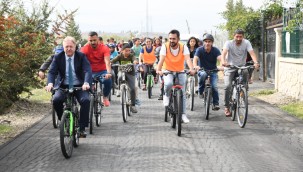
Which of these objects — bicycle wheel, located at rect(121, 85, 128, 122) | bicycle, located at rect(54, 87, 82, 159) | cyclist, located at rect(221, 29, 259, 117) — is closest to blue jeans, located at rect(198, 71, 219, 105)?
cyclist, located at rect(221, 29, 259, 117)

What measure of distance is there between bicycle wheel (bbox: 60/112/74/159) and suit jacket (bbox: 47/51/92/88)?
2.68 feet

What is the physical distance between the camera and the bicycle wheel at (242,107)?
435 inches

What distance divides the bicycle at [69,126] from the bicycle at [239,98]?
3544 millimetres

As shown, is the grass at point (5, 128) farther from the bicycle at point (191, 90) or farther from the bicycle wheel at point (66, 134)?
the bicycle at point (191, 90)

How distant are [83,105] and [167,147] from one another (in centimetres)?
145

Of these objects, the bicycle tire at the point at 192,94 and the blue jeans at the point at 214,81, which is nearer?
the blue jeans at the point at 214,81

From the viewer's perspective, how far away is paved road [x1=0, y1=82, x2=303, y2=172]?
25.1ft

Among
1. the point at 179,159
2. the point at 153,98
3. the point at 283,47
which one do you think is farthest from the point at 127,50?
the point at 283,47

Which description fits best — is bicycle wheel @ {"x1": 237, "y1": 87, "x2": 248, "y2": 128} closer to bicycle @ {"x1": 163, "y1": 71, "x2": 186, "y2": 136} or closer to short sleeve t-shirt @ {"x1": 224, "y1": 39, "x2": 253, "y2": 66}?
short sleeve t-shirt @ {"x1": 224, "y1": 39, "x2": 253, "y2": 66}

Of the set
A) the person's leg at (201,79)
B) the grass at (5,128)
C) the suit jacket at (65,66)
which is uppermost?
the suit jacket at (65,66)

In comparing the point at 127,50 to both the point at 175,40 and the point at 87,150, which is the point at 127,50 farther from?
the point at 87,150

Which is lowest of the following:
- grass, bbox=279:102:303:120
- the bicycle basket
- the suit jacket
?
grass, bbox=279:102:303:120

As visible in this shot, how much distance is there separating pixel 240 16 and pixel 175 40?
53.5 feet

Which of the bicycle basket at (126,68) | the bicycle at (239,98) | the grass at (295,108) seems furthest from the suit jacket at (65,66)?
the grass at (295,108)
